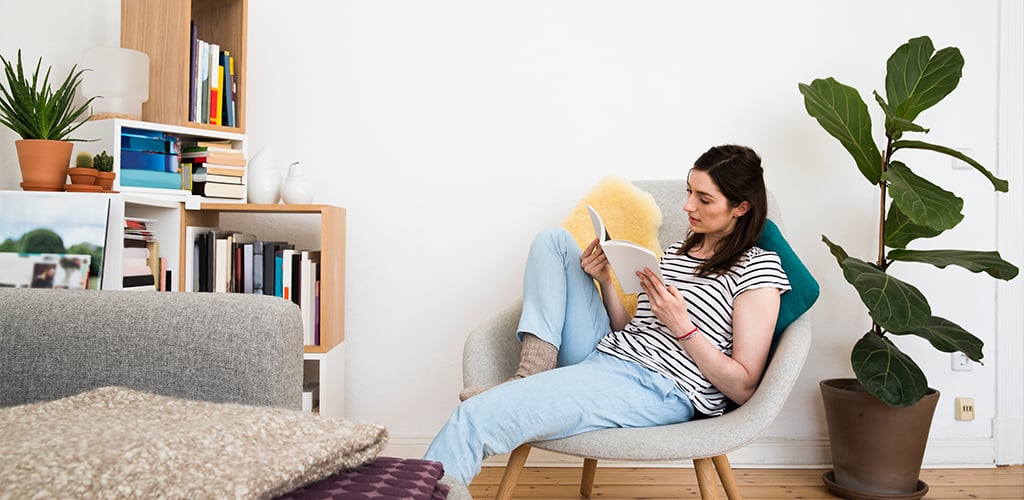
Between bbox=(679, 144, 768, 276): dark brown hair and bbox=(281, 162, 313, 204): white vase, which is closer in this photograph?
bbox=(679, 144, 768, 276): dark brown hair

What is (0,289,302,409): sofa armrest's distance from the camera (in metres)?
0.97

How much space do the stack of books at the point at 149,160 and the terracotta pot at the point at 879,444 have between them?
206 cm

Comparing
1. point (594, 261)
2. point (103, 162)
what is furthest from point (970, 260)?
point (103, 162)

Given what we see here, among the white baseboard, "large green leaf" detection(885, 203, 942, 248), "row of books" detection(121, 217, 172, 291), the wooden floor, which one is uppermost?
"large green leaf" detection(885, 203, 942, 248)

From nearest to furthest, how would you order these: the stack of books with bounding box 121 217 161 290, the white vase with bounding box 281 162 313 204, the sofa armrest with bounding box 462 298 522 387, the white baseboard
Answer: the sofa armrest with bounding box 462 298 522 387, the stack of books with bounding box 121 217 161 290, the white vase with bounding box 281 162 313 204, the white baseboard

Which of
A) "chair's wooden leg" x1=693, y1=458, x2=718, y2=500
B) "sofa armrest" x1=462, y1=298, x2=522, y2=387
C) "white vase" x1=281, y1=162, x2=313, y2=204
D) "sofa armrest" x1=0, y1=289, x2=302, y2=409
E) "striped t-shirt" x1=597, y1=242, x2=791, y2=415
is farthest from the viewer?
"white vase" x1=281, y1=162, x2=313, y2=204

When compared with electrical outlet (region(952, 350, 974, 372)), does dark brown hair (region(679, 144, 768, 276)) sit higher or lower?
higher

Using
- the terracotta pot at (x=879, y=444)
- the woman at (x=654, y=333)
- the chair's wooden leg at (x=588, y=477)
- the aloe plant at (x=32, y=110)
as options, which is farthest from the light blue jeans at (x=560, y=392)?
the aloe plant at (x=32, y=110)

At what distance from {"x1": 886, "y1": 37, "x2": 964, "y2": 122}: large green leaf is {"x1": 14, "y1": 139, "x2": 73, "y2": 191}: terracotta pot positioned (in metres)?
2.28

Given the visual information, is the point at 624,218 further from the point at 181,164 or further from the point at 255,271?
the point at 181,164

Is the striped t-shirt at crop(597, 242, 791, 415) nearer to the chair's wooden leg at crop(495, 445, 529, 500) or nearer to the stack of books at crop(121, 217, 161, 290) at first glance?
the chair's wooden leg at crop(495, 445, 529, 500)

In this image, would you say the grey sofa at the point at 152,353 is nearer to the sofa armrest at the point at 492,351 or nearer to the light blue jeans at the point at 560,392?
the light blue jeans at the point at 560,392

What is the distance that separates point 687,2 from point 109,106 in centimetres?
182

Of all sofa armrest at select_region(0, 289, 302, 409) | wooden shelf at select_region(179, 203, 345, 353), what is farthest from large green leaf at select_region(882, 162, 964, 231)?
sofa armrest at select_region(0, 289, 302, 409)
